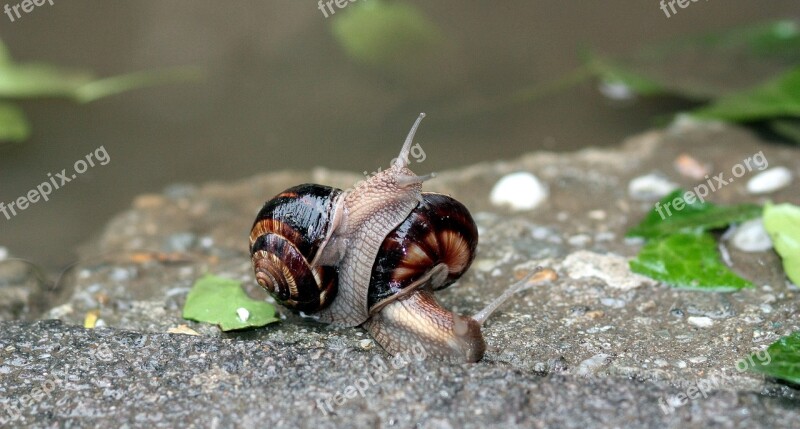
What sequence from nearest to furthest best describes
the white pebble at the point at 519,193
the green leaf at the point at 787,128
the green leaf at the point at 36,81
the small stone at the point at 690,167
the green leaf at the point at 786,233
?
the green leaf at the point at 786,233 → the white pebble at the point at 519,193 → the small stone at the point at 690,167 → the green leaf at the point at 787,128 → the green leaf at the point at 36,81

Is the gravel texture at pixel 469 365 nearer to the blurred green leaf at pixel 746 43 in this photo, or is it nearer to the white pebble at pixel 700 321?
the white pebble at pixel 700 321

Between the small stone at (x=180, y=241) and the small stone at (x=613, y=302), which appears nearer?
the small stone at (x=613, y=302)

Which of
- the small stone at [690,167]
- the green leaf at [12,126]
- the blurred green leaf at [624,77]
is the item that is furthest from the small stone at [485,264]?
the green leaf at [12,126]

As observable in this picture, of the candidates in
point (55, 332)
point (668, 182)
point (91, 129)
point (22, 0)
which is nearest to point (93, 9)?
point (22, 0)

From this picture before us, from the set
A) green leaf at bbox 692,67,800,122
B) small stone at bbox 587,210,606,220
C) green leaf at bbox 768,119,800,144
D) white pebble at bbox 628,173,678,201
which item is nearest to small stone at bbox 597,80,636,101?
green leaf at bbox 692,67,800,122

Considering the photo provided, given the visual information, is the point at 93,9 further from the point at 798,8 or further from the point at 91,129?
the point at 798,8

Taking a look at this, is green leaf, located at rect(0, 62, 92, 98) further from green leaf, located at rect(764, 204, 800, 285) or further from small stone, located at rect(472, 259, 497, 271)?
green leaf, located at rect(764, 204, 800, 285)
